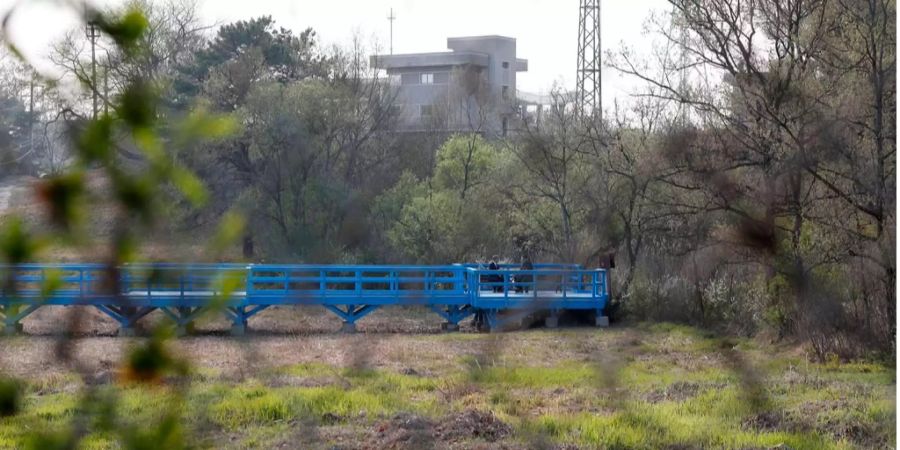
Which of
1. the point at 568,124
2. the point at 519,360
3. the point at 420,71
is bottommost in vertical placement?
the point at 519,360

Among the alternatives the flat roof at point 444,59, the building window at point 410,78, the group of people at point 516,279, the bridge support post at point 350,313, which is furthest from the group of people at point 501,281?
the flat roof at point 444,59

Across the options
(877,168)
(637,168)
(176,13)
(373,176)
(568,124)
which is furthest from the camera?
(373,176)

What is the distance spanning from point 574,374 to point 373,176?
13.0 m

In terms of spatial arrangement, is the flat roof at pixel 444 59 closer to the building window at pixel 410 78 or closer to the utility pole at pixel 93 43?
the building window at pixel 410 78

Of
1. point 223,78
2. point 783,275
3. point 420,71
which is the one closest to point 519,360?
point 783,275

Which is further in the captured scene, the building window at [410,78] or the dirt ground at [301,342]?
the building window at [410,78]

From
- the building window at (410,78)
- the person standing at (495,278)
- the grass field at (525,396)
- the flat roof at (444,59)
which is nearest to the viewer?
the grass field at (525,396)

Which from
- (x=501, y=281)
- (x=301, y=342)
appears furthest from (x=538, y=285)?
(x=301, y=342)

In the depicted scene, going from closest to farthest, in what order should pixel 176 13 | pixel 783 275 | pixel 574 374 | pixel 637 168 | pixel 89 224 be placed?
pixel 89 224 < pixel 176 13 < pixel 574 374 < pixel 783 275 < pixel 637 168

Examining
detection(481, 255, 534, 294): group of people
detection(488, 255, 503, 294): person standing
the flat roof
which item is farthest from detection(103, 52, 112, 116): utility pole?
the flat roof

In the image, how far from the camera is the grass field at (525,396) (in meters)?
7.66

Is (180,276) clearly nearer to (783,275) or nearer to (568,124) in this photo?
(783,275)

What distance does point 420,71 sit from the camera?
1304 inches

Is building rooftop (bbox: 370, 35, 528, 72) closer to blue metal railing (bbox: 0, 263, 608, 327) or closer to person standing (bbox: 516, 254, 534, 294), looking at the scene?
blue metal railing (bbox: 0, 263, 608, 327)
